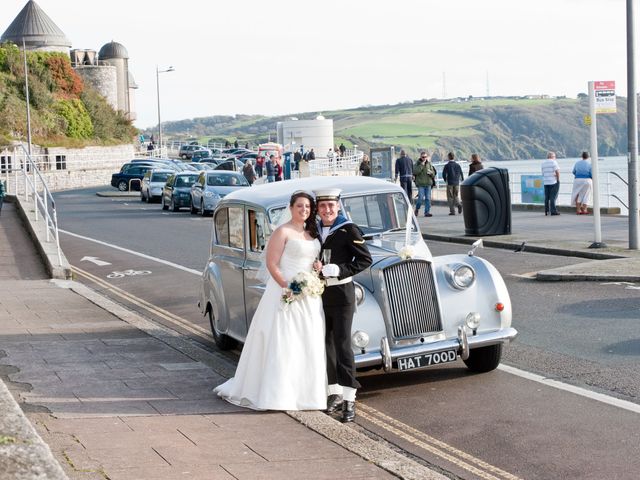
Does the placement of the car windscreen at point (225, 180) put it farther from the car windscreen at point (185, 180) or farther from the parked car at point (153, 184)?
the parked car at point (153, 184)

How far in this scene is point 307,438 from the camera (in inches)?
303

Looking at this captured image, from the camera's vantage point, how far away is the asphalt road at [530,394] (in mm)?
7438

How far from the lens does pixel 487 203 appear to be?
24.5 m

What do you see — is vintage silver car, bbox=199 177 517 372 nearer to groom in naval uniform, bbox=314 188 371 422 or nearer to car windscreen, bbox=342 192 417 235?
car windscreen, bbox=342 192 417 235

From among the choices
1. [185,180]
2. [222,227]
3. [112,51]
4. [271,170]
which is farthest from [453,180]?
[112,51]

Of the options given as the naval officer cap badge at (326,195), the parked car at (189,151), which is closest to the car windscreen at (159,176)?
the naval officer cap badge at (326,195)

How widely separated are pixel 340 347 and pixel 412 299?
3.45 feet

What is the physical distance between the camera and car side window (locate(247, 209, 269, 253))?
1084cm

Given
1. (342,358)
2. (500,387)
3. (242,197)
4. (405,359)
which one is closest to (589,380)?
(500,387)

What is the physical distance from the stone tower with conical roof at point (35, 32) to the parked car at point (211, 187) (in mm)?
78409

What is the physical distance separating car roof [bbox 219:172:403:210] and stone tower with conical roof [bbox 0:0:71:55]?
105 m

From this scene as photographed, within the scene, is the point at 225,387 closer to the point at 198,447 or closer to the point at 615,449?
the point at 198,447

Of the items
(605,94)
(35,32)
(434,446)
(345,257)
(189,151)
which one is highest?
(35,32)

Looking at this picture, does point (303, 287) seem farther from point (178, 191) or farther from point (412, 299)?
point (178, 191)
